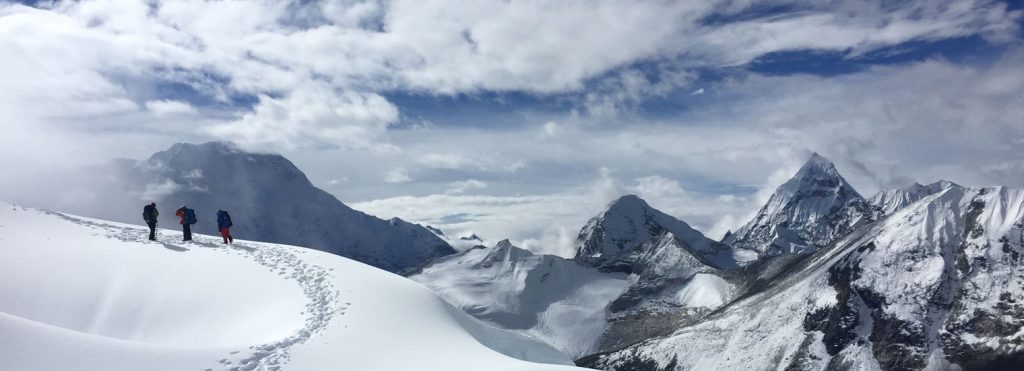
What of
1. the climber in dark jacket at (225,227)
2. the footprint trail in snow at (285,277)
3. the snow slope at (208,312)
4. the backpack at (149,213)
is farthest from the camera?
the climber in dark jacket at (225,227)

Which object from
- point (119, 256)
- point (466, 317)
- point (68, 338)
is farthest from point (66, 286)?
point (466, 317)

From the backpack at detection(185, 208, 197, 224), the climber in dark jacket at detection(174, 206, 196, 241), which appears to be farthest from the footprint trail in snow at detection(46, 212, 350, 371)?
the backpack at detection(185, 208, 197, 224)

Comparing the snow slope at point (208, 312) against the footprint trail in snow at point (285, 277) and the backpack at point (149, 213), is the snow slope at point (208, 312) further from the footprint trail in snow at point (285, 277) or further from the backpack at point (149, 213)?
the backpack at point (149, 213)

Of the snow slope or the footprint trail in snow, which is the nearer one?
the snow slope

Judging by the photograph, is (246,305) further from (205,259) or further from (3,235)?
(3,235)

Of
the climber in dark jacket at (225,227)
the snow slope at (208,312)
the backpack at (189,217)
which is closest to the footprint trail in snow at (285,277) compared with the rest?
the snow slope at (208,312)

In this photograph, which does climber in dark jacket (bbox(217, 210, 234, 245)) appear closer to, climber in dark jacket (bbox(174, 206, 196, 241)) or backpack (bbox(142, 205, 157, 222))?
climber in dark jacket (bbox(174, 206, 196, 241))

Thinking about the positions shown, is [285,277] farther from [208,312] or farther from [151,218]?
[151,218]

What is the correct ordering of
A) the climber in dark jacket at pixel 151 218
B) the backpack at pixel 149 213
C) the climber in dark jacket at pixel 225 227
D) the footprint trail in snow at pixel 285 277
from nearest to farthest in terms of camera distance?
the footprint trail in snow at pixel 285 277
the climber in dark jacket at pixel 151 218
the backpack at pixel 149 213
the climber in dark jacket at pixel 225 227

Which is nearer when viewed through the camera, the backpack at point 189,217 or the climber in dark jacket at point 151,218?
the climber in dark jacket at point 151,218
